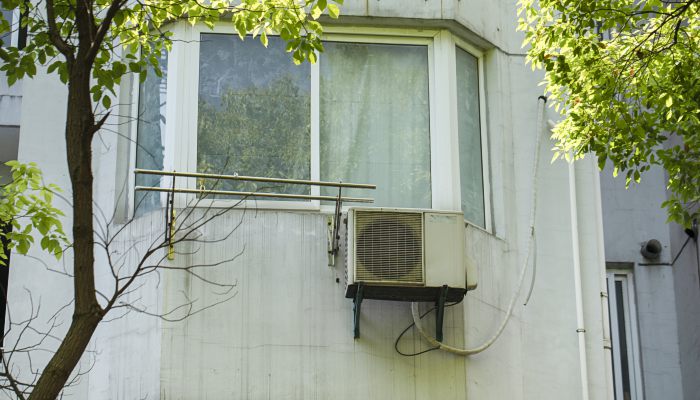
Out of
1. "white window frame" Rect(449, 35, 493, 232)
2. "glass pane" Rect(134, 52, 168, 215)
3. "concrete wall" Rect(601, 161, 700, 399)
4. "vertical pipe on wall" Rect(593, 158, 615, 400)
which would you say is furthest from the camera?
"concrete wall" Rect(601, 161, 700, 399)

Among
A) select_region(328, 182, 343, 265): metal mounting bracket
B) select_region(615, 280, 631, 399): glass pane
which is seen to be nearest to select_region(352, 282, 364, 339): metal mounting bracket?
select_region(328, 182, 343, 265): metal mounting bracket

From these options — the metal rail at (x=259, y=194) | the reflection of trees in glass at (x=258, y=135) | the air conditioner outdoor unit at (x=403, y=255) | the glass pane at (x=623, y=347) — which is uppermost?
the reflection of trees in glass at (x=258, y=135)

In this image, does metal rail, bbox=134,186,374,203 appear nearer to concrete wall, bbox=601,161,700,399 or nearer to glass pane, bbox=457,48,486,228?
glass pane, bbox=457,48,486,228

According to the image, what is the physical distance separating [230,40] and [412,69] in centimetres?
185

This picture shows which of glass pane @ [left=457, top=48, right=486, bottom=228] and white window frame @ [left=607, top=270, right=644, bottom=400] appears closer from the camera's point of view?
glass pane @ [left=457, top=48, right=486, bottom=228]

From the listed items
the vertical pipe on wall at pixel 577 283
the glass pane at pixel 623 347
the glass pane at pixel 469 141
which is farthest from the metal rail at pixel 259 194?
the glass pane at pixel 623 347

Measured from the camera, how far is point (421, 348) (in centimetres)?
1085

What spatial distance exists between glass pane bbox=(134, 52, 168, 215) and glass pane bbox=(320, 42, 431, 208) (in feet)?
5.11

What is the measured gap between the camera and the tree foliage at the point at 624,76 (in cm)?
1028

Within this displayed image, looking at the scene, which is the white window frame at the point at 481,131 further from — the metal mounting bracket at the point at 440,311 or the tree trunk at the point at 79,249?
the tree trunk at the point at 79,249

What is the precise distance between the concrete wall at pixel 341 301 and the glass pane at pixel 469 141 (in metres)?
0.15

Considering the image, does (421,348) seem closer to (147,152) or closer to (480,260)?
(480,260)

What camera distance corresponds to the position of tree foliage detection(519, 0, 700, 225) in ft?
33.7

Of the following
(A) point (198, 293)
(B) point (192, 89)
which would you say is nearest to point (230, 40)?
(B) point (192, 89)
